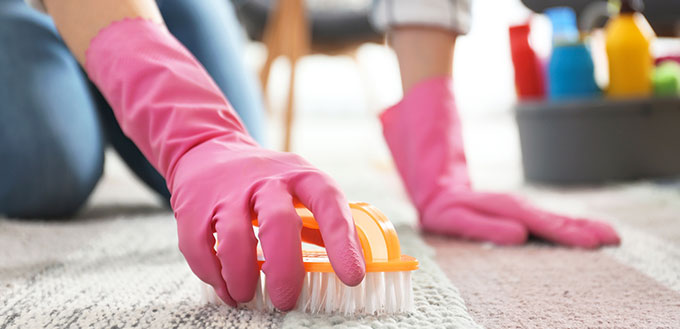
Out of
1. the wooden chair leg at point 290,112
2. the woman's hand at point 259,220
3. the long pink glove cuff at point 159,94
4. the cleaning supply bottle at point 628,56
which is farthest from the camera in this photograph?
the wooden chair leg at point 290,112

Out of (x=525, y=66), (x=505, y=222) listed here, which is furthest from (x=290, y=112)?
(x=505, y=222)

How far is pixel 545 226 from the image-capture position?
736 mm

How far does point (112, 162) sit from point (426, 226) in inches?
63.0

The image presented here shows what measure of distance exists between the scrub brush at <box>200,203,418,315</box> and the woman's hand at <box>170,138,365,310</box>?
0.02m

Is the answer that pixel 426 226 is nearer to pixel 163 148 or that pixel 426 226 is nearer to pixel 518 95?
pixel 163 148

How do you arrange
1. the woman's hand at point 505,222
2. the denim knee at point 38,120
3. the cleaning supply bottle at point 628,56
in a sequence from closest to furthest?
the woman's hand at point 505,222 → the denim knee at point 38,120 → the cleaning supply bottle at point 628,56

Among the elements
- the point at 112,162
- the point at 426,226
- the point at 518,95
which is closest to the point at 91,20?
the point at 426,226

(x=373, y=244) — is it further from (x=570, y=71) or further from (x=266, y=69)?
(x=266, y=69)

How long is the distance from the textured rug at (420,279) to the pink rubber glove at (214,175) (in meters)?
0.04

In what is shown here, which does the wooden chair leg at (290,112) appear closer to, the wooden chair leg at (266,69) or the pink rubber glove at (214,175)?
the wooden chair leg at (266,69)

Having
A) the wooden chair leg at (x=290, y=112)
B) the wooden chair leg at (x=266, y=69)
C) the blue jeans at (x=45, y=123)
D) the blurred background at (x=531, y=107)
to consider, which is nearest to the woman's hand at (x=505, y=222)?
the blurred background at (x=531, y=107)

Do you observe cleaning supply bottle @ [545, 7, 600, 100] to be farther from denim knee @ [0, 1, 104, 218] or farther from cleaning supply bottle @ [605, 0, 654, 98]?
denim knee @ [0, 1, 104, 218]

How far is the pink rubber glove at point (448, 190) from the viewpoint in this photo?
736mm

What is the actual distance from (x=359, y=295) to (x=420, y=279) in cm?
12
